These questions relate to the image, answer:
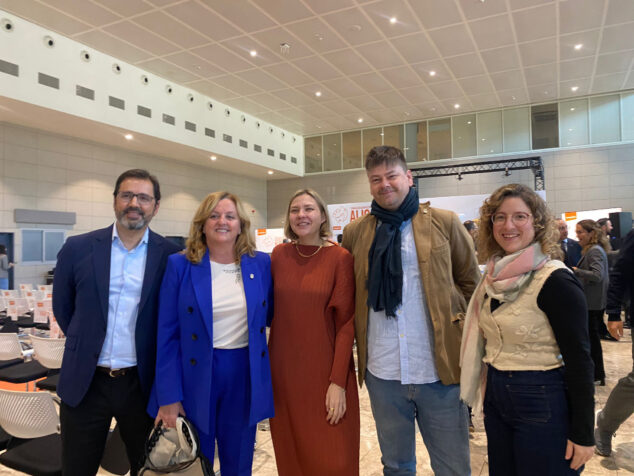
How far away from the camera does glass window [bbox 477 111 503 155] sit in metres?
14.1

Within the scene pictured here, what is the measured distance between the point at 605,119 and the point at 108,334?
50.2 ft

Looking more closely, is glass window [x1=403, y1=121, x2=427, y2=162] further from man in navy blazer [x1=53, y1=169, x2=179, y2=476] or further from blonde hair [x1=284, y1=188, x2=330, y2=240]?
man in navy blazer [x1=53, y1=169, x2=179, y2=476]

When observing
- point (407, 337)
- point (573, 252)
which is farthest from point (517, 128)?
point (407, 337)

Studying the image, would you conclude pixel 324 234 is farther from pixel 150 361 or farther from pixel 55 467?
pixel 55 467

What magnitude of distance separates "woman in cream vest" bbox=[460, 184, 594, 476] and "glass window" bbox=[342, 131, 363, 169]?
14803mm

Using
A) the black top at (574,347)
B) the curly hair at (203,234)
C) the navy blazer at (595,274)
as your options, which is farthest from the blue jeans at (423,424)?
the navy blazer at (595,274)

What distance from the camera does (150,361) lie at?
190 centimetres

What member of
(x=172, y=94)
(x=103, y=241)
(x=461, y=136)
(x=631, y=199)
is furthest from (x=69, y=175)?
(x=631, y=199)

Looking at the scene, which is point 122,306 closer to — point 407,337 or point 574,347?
point 407,337

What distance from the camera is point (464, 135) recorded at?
1460cm

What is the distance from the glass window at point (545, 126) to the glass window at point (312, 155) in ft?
25.4

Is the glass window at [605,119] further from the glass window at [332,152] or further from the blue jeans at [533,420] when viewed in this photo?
the blue jeans at [533,420]

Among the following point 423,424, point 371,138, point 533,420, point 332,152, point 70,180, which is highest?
point 371,138

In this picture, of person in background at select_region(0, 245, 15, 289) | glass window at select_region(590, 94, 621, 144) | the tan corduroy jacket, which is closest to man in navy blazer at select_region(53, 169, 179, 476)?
the tan corduroy jacket
